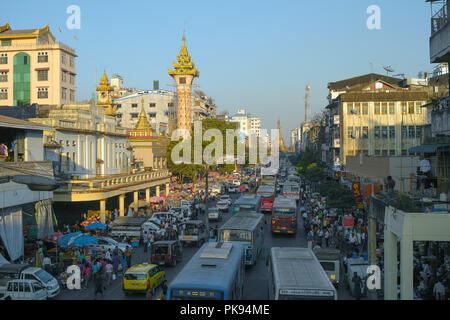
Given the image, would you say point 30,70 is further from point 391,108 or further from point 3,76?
point 391,108

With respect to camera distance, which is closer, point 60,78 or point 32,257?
point 32,257

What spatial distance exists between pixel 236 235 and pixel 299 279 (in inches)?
435

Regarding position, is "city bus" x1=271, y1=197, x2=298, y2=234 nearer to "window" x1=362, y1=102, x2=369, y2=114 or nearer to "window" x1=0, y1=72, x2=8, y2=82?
"window" x1=362, y1=102, x2=369, y2=114

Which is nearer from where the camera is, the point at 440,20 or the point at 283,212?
the point at 440,20

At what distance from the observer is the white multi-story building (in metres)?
99.4

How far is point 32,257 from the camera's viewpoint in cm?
2530

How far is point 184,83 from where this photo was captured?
90.4 meters

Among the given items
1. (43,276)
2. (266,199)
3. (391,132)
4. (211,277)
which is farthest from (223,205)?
(211,277)

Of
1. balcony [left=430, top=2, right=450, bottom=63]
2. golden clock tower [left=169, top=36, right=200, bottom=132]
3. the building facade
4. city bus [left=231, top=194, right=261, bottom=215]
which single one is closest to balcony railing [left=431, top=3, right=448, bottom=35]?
balcony [left=430, top=2, right=450, bottom=63]

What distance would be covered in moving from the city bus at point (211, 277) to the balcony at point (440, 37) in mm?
10771

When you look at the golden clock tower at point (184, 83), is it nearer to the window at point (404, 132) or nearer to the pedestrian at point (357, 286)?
the window at point (404, 132)
